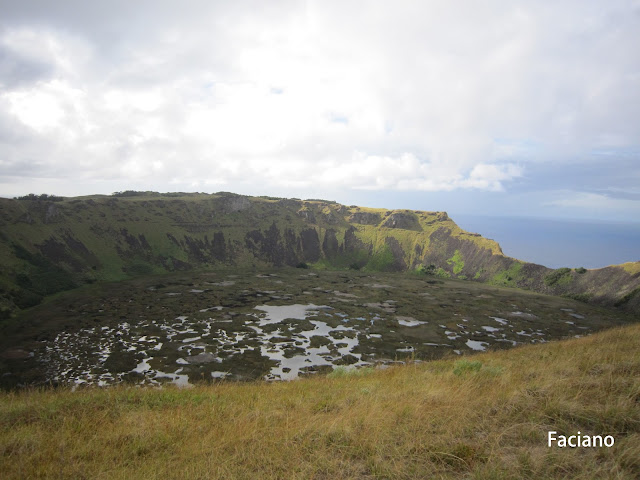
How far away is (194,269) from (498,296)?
113208 mm

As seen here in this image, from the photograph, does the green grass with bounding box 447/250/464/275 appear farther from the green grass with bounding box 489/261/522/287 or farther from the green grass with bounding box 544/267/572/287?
the green grass with bounding box 544/267/572/287

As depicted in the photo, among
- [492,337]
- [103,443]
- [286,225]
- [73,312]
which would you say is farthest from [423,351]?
[286,225]

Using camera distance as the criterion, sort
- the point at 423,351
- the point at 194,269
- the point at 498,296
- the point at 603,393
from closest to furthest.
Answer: the point at 603,393 < the point at 423,351 < the point at 498,296 < the point at 194,269

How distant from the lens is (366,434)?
281 inches

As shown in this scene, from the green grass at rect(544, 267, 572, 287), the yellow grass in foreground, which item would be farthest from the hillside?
the yellow grass in foreground

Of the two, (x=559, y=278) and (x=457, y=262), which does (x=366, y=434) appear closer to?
(x=559, y=278)

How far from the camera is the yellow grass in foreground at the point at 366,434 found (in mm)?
5906

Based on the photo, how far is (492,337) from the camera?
5906cm

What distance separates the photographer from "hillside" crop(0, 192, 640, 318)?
96312 mm

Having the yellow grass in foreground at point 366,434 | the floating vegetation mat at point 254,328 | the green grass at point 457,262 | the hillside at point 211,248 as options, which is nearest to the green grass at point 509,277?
the hillside at point 211,248

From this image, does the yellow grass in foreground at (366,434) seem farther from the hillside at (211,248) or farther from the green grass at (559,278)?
the green grass at (559,278)

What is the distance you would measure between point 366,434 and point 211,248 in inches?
6090

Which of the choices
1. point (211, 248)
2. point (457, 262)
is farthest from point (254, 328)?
point (457, 262)

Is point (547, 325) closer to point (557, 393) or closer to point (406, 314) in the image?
point (406, 314)
